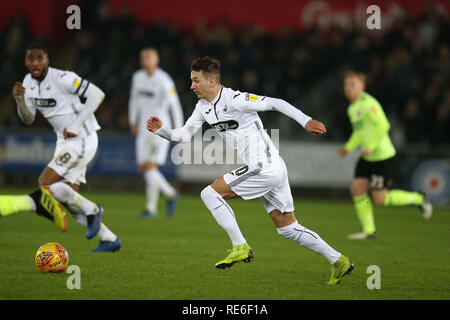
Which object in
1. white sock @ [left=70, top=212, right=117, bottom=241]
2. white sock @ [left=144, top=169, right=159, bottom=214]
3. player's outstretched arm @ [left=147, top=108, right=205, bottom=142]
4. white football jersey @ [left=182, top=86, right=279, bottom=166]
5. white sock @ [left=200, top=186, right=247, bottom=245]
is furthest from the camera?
white sock @ [left=144, top=169, right=159, bottom=214]

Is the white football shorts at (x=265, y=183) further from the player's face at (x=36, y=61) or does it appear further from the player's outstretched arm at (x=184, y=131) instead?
the player's face at (x=36, y=61)

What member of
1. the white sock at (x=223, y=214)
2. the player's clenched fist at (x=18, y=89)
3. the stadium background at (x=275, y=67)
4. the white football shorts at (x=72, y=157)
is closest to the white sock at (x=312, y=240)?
the white sock at (x=223, y=214)

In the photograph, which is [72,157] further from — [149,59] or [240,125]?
[149,59]

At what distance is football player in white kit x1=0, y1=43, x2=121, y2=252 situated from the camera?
7.98 m

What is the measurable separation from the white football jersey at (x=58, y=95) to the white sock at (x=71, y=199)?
0.75 m

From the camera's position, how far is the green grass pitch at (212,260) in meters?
6.17

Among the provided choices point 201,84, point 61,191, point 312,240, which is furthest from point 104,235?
point 312,240

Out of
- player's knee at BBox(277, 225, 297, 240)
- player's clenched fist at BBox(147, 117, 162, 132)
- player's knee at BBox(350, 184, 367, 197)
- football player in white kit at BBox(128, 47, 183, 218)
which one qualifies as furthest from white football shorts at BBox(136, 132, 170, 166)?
player's knee at BBox(277, 225, 297, 240)

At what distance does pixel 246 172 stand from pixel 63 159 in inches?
95.9

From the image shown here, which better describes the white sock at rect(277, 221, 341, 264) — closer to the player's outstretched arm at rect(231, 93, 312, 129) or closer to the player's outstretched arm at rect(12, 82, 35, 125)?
the player's outstretched arm at rect(231, 93, 312, 129)

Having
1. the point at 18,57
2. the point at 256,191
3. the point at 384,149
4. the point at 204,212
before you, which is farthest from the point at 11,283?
the point at 18,57

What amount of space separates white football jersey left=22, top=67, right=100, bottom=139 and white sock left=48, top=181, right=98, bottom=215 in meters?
0.75

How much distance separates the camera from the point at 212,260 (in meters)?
8.05
